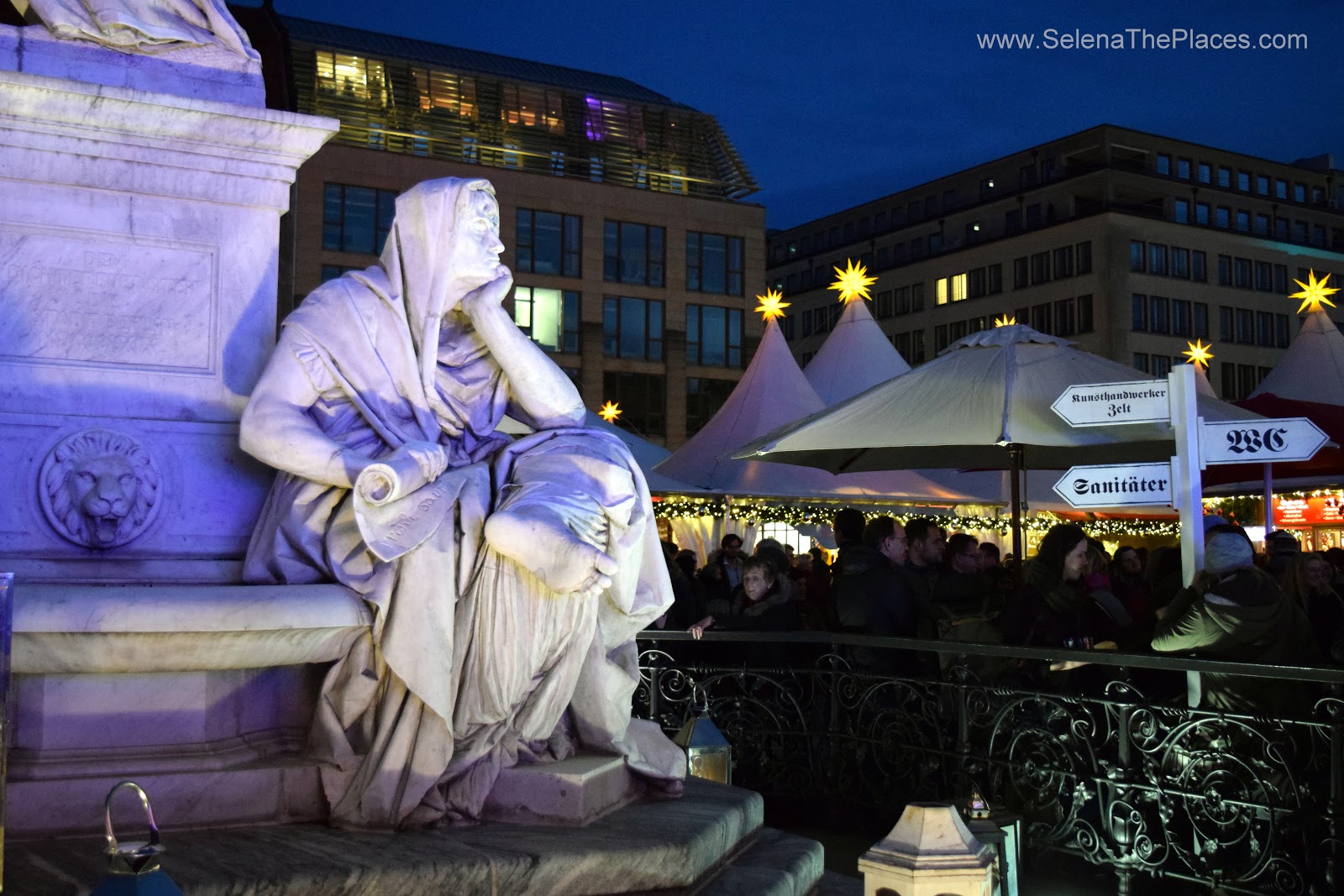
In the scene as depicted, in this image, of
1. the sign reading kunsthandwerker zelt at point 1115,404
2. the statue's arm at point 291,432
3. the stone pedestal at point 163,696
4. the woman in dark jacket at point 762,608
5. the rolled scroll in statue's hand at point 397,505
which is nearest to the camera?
the stone pedestal at point 163,696

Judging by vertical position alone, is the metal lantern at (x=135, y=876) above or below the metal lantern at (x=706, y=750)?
above

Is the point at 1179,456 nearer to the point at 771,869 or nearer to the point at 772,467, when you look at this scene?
the point at 771,869

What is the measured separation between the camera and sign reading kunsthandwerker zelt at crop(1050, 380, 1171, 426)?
6.66 meters

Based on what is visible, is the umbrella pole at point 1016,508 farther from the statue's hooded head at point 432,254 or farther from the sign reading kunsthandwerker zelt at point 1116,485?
A: the statue's hooded head at point 432,254

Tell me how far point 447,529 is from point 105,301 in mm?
1106

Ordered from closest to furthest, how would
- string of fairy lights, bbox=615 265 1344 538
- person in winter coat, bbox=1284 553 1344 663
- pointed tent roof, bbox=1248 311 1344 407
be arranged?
1. person in winter coat, bbox=1284 553 1344 663
2. pointed tent roof, bbox=1248 311 1344 407
3. string of fairy lights, bbox=615 265 1344 538

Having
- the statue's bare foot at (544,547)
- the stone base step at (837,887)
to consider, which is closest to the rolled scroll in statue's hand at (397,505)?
the statue's bare foot at (544,547)

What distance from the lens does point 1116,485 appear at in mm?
6547

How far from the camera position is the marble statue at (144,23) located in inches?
138

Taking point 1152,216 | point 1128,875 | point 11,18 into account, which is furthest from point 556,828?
point 1152,216

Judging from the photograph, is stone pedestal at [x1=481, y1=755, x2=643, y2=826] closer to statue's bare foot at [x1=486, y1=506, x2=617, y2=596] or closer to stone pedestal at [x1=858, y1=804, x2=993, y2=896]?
statue's bare foot at [x1=486, y1=506, x2=617, y2=596]

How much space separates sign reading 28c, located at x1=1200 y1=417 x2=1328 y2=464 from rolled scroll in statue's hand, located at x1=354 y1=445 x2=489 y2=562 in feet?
14.5

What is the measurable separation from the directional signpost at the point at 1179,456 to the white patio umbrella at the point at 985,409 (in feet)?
3.96

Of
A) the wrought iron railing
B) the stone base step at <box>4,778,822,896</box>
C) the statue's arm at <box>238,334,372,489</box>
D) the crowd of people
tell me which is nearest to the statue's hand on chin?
the statue's arm at <box>238,334,372,489</box>
